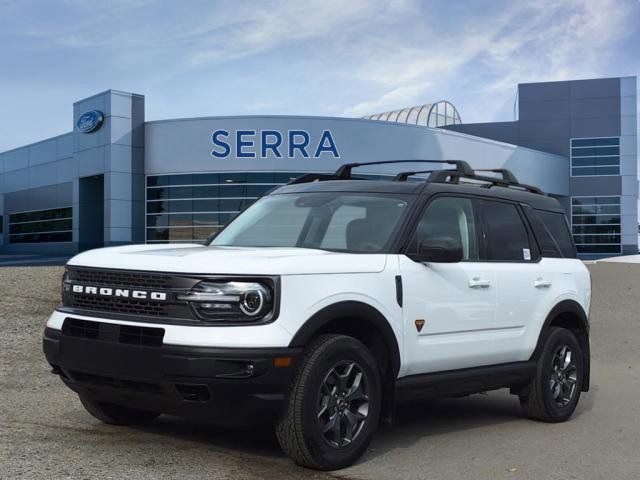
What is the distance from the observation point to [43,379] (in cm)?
846

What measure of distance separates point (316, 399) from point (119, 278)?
1474 mm

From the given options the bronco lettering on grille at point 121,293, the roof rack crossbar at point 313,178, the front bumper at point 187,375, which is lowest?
the front bumper at point 187,375

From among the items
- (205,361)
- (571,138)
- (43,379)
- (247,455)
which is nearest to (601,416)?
(247,455)

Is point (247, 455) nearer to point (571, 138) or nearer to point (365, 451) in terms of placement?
point (365, 451)

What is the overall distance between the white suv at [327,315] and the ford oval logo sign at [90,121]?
102 ft

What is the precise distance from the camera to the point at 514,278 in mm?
6547

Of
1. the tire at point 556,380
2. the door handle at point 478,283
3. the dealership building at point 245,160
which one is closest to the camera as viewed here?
the door handle at point 478,283

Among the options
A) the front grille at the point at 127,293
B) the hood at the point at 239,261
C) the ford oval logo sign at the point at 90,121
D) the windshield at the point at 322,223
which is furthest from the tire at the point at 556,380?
the ford oval logo sign at the point at 90,121

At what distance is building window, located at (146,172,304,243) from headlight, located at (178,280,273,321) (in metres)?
30.0

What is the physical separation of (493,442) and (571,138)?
48137 millimetres

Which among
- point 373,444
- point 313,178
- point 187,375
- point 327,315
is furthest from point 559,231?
point 187,375

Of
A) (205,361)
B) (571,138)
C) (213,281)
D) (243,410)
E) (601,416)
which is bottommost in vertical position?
(601,416)

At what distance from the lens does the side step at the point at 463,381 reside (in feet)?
18.2

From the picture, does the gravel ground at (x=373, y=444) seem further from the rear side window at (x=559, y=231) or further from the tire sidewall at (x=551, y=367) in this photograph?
the rear side window at (x=559, y=231)
